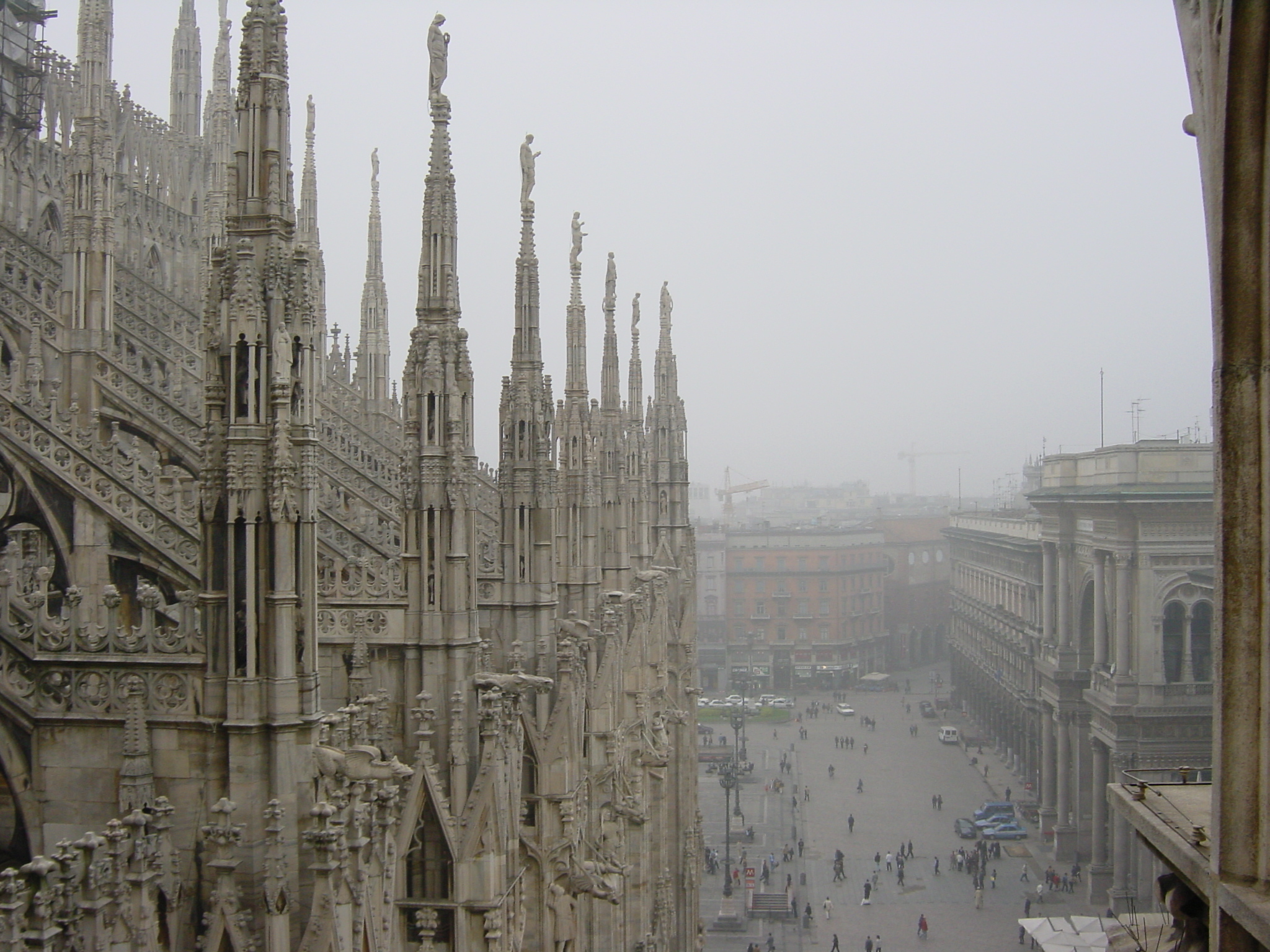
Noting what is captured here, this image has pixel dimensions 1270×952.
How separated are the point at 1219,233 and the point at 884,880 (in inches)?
1517

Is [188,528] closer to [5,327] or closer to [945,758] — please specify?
[5,327]

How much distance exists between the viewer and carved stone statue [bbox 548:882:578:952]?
14.7m

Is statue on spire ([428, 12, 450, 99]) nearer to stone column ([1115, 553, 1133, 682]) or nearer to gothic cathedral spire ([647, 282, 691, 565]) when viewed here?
gothic cathedral spire ([647, 282, 691, 565])

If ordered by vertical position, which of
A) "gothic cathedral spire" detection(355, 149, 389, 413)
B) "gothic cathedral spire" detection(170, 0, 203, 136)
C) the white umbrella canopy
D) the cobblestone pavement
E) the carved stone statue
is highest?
"gothic cathedral spire" detection(170, 0, 203, 136)

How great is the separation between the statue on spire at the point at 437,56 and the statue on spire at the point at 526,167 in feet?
13.9

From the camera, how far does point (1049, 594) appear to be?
45250 mm

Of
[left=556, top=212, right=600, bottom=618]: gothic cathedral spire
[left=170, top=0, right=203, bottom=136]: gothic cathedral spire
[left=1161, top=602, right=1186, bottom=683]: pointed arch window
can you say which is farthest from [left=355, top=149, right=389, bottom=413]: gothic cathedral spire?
[left=1161, top=602, right=1186, bottom=683]: pointed arch window

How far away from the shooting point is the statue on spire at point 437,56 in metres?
14.1

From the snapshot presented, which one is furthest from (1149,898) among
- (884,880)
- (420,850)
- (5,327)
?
(5,327)

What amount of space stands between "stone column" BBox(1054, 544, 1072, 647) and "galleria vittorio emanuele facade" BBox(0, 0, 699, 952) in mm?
21110

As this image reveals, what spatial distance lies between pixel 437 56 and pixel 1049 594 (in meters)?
37.1

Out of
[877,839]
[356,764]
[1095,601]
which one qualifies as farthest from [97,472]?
[877,839]

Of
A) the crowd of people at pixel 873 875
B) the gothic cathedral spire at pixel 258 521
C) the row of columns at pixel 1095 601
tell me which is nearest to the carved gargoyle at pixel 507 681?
the gothic cathedral spire at pixel 258 521

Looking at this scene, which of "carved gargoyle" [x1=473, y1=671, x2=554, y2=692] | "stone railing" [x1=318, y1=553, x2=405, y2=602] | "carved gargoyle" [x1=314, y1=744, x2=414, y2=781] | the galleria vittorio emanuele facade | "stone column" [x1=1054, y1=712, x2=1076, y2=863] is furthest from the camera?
"stone column" [x1=1054, y1=712, x2=1076, y2=863]
